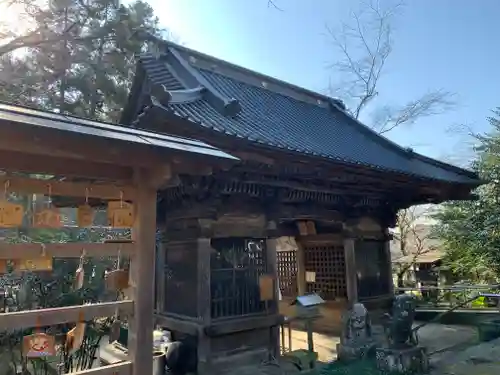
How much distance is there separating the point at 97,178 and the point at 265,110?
A: 662cm

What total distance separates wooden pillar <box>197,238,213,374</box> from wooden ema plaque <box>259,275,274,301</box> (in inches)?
41.2

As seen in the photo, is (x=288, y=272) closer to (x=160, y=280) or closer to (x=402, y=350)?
(x=160, y=280)

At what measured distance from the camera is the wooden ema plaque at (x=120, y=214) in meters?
3.27

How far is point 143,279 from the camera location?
324 centimetres

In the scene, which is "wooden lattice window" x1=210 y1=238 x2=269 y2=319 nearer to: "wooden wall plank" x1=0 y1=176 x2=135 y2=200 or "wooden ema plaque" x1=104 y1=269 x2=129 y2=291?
"wooden ema plaque" x1=104 y1=269 x2=129 y2=291

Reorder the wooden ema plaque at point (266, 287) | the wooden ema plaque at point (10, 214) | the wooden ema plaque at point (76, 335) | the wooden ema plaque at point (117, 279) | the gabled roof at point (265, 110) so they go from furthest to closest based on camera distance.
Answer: the wooden ema plaque at point (266, 287)
the gabled roof at point (265, 110)
the wooden ema plaque at point (117, 279)
the wooden ema plaque at point (76, 335)
the wooden ema plaque at point (10, 214)

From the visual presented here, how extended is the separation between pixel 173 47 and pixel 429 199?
290 inches

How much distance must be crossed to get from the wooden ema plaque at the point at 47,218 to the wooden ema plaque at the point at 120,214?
1.32 ft

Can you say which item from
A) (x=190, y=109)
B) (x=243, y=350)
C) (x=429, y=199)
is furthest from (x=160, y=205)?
(x=429, y=199)

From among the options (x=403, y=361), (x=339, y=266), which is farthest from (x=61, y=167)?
(x=339, y=266)

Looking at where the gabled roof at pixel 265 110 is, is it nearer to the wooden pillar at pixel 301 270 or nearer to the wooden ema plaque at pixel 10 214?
the wooden ema plaque at pixel 10 214

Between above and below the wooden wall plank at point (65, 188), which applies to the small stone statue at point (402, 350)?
below

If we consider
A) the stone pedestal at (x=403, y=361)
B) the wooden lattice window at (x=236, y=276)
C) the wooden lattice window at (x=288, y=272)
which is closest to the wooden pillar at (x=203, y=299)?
the wooden lattice window at (x=236, y=276)

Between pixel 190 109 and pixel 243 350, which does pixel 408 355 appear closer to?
pixel 243 350
